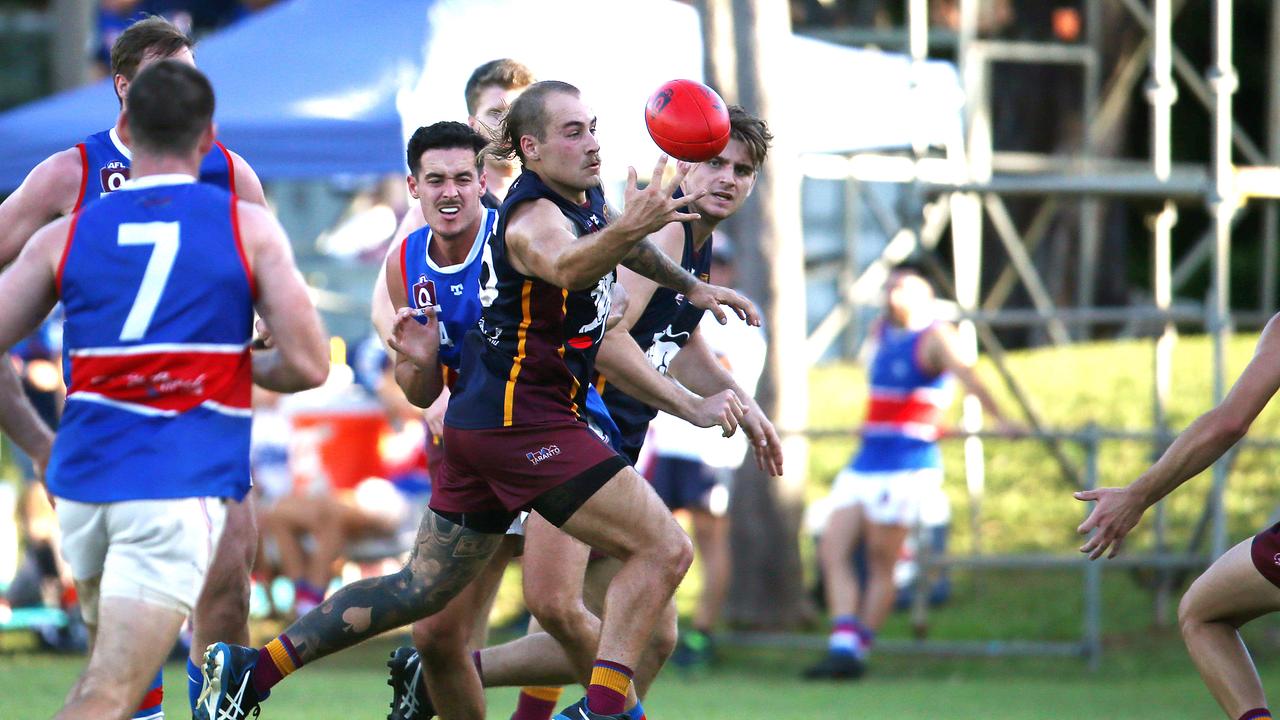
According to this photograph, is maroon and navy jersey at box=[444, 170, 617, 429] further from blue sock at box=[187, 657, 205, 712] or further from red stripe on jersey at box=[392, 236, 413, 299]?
blue sock at box=[187, 657, 205, 712]

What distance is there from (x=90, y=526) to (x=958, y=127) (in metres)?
10.4

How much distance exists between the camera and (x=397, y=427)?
12.6 m

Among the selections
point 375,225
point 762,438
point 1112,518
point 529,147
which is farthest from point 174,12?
point 1112,518

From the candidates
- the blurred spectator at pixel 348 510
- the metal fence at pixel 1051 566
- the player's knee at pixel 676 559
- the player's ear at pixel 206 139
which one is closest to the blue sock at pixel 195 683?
the player's knee at pixel 676 559

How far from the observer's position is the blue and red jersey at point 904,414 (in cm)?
1159

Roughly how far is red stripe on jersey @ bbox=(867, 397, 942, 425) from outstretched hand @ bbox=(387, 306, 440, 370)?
5.79 meters

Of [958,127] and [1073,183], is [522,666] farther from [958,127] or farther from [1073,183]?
[958,127]

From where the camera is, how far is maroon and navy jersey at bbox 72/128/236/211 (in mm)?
6305

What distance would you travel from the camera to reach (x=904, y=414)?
11648mm

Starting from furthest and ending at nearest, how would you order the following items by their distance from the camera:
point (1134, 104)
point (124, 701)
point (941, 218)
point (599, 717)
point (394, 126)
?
point (1134, 104) → point (941, 218) → point (394, 126) → point (599, 717) → point (124, 701)

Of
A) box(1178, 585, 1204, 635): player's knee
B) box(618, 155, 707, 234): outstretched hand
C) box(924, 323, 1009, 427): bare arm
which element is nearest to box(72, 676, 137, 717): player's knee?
box(618, 155, 707, 234): outstretched hand

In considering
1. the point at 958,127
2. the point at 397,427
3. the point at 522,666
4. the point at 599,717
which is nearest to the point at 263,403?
the point at 397,427

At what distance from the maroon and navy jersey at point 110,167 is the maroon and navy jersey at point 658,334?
1517mm

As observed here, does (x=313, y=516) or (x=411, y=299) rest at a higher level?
(x=411, y=299)
